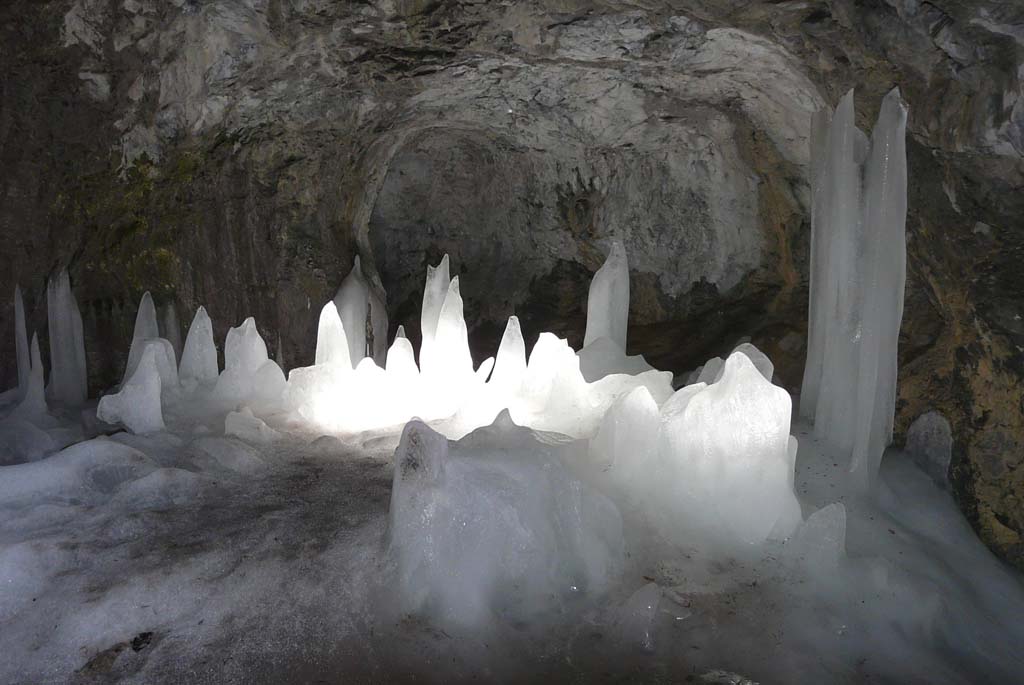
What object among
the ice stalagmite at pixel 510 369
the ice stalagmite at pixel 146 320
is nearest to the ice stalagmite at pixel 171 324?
the ice stalagmite at pixel 146 320

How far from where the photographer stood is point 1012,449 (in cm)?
507

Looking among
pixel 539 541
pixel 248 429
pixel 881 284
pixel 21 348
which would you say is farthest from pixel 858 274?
pixel 21 348

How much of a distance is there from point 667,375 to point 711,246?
3.24m

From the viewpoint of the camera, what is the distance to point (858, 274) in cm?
537

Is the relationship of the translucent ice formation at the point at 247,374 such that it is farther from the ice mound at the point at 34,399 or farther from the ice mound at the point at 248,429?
the ice mound at the point at 34,399

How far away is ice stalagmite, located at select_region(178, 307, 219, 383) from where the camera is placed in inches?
290

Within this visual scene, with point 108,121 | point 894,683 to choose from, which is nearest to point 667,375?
point 894,683

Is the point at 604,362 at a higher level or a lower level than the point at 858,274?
lower

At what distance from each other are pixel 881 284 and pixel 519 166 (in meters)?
5.80

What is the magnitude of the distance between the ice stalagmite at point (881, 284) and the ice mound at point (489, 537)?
1922mm

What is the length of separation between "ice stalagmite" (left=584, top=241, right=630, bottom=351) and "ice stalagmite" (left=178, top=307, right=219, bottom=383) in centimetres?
346

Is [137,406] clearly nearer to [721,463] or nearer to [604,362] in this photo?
[604,362]

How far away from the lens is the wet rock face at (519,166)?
16.6ft

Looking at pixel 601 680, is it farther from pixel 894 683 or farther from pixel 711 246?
pixel 711 246
